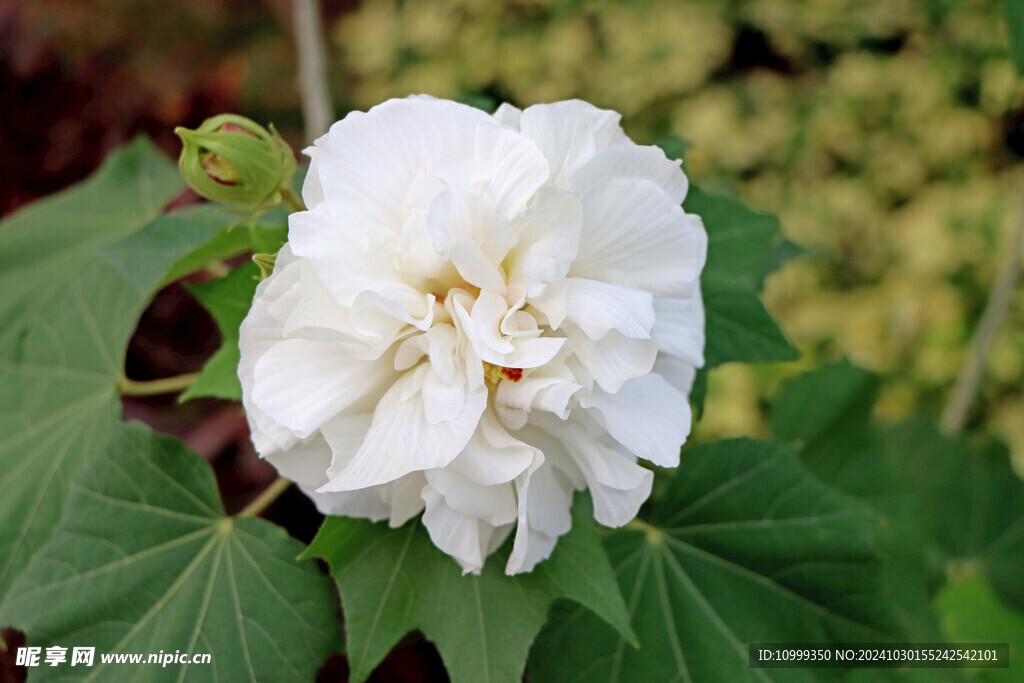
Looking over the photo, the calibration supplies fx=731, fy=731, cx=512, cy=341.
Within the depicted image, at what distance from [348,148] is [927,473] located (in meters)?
1.04

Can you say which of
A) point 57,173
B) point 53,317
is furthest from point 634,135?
point 53,317

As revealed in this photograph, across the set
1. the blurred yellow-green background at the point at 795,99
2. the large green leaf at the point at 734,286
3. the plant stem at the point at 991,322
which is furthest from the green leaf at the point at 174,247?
the blurred yellow-green background at the point at 795,99

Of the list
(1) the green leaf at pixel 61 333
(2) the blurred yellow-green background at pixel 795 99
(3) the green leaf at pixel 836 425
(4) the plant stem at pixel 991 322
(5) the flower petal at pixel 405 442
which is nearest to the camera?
(5) the flower petal at pixel 405 442

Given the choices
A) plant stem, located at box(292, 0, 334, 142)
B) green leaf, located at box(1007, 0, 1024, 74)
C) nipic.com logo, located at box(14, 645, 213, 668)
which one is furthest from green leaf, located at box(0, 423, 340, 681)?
green leaf, located at box(1007, 0, 1024, 74)

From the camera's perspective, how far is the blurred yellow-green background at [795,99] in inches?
73.2

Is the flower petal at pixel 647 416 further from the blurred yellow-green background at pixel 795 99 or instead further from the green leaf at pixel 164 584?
the blurred yellow-green background at pixel 795 99

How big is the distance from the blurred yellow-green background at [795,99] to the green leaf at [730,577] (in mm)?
1193

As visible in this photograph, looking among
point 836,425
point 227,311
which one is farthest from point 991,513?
point 227,311

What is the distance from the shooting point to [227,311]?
0.55 m

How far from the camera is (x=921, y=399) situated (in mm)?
1859

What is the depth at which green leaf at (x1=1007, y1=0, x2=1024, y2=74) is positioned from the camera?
0.55 meters

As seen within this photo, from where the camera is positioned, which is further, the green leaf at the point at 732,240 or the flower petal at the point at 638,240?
the green leaf at the point at 732,240

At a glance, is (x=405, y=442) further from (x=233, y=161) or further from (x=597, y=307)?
(x=233, y=161)

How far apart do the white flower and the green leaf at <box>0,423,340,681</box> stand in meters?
0.15
